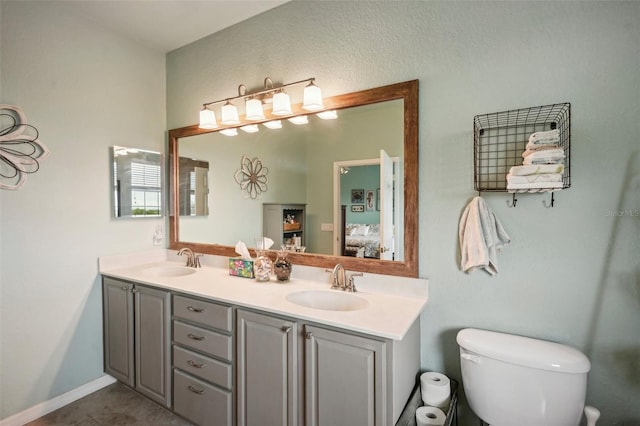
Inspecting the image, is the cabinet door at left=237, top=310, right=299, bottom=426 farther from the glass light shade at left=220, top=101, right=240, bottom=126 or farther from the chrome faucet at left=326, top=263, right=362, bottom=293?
the glass light shade at left=220, top=101, right=240, bottom=126

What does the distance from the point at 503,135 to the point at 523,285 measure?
2.36 feet

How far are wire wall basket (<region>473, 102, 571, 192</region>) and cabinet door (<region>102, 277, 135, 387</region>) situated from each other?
2301mm

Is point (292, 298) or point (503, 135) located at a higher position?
point (503, 135)

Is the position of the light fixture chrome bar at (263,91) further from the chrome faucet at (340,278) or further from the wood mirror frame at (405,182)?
the chrome faucet at (340,278)

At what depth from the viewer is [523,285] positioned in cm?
145

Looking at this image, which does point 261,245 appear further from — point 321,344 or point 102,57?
point 102,57

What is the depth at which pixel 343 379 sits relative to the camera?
4.31 ft

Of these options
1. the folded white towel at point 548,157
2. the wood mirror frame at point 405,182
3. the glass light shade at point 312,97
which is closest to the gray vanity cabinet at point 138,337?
the wood mirror frame at point 405,182

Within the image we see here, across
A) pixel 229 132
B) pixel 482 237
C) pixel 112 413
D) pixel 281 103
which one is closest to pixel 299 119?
pixel 281 103

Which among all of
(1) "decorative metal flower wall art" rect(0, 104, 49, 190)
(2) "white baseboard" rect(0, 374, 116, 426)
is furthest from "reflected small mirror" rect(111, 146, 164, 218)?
Answer: (2) "white baseboard" rect(0, 374, 116, 426)

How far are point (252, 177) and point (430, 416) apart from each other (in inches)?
71.4

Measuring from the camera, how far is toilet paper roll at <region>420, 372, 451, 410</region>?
4.87 ft

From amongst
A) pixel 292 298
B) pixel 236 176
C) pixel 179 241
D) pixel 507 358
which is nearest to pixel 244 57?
pixel 236 176

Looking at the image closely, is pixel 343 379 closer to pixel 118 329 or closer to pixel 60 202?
pixel 118 329
